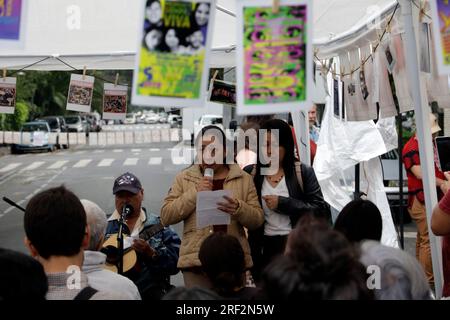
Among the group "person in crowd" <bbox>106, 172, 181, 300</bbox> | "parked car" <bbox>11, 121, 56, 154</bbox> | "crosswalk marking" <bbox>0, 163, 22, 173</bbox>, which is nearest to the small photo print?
"person in crowd" <bbox>106, 172, 181, 300</bbox>

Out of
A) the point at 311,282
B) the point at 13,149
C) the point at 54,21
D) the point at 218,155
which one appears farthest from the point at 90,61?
the point at 13,149

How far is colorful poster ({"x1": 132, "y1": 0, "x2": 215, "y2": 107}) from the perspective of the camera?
279 centimetres

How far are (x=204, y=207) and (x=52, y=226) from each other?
5.55 feet

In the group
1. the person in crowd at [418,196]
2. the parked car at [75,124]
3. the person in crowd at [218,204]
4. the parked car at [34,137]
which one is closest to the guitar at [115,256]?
the person in crowd at [218,204]

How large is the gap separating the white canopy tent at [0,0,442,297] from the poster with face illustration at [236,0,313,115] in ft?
7.48

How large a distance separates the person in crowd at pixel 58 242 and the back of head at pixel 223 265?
1.38 feet

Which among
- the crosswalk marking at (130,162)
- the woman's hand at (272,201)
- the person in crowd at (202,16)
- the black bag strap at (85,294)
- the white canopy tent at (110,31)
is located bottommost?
the black bag strap at (85,294)

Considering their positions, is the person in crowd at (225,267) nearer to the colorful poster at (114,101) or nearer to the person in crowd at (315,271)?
the person in crowd at (315,271)

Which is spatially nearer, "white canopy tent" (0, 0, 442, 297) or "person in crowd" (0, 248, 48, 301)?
"person in crowd" (0, 248, 48, 301)

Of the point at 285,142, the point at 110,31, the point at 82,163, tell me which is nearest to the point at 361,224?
the point at 285,142

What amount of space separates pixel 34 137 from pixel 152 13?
97.0 feet

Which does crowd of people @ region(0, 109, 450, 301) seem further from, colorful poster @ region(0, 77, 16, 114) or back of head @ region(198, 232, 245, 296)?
colorful poster @ region(0, 77, 16, 114)

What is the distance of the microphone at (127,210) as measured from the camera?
175 inches

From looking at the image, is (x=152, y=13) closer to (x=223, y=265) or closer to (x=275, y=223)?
(x=223, y=265)
